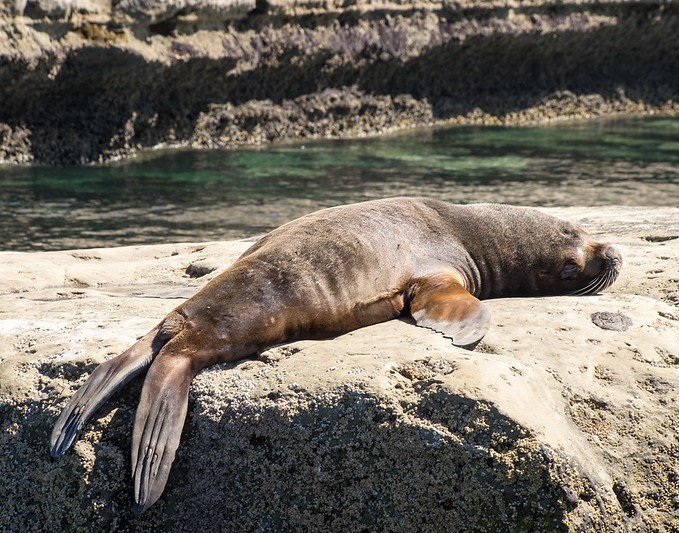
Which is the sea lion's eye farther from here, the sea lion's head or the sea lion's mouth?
the sea lion's mouth

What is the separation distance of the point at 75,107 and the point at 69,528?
1060 cm

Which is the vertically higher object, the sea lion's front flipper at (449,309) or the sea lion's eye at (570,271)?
the sea lion's front flipper at (449,309)

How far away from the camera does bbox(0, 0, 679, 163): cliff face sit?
13188 mm

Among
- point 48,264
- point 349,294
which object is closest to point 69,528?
point 349,294

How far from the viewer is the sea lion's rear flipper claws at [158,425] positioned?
3.61 meters

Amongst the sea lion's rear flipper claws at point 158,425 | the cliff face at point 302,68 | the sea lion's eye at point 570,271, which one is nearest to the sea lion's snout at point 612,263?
the sea lion's eye at point 570,271

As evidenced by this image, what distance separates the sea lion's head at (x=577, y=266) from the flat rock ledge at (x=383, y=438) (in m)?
0.86

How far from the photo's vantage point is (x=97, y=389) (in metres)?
3.89

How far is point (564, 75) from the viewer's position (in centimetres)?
1880

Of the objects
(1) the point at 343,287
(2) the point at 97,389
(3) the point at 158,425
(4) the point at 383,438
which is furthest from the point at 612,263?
(2) the point at 97,389

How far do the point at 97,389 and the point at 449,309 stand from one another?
162 centimetres

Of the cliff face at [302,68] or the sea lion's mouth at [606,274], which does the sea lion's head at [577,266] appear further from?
the cliff face at [302,68]

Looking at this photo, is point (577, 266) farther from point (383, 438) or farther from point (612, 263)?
point (383, 438)

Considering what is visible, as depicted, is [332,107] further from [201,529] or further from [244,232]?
[201,529]
